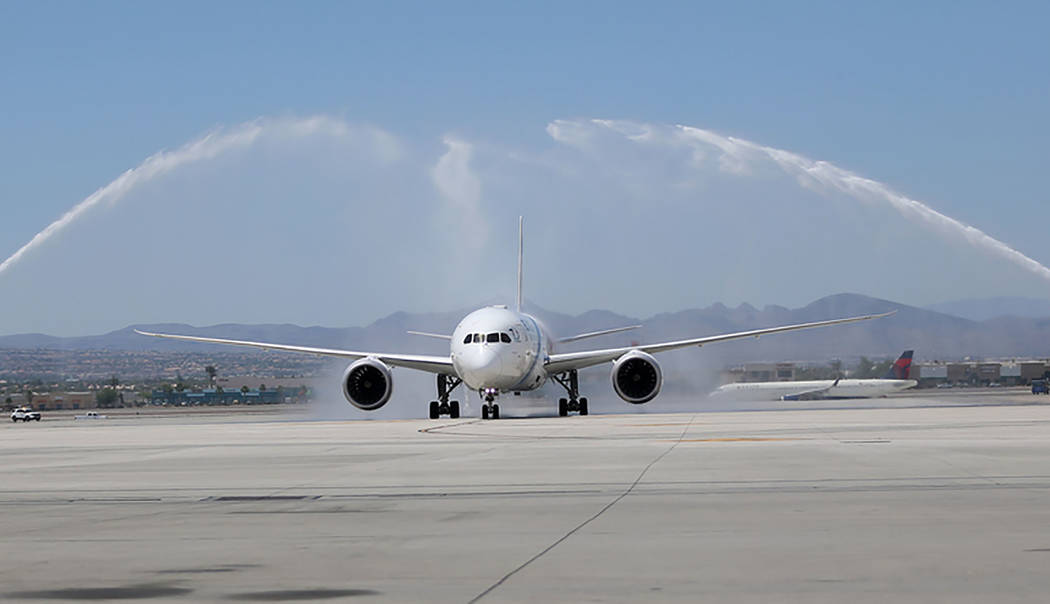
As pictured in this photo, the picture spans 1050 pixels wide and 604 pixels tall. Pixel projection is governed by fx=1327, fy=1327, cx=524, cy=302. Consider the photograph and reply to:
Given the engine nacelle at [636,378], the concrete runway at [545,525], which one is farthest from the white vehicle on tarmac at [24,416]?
the concrete runway at [545,525]

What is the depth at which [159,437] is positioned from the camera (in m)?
33.9

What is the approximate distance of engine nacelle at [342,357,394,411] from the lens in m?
51.9

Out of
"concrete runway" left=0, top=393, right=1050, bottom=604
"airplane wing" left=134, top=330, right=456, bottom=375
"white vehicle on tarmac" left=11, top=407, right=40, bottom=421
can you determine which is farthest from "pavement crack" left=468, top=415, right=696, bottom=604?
"white vehicle on tarmac" left=11, top=407, right=40, bottom=421

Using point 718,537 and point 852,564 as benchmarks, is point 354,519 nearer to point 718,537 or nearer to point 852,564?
point 718,537

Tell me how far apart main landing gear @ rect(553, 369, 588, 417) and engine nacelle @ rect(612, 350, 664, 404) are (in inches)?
123

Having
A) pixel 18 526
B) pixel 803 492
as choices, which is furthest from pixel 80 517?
pixel 803 492

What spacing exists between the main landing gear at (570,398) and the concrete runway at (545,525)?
29.7 meters

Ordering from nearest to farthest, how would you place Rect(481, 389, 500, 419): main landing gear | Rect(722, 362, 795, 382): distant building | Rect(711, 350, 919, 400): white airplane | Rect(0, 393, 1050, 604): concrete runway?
Rect(0, 393, 1050, 604): concrete runway, Rect(481, 389, 500, 419): main landing gear, Rect(722, 362, 795, 382): distant building, Rect(711, 350, 919, 400): white airplane

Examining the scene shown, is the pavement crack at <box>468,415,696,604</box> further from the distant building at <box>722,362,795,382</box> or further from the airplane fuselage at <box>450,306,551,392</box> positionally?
the distant building at <box>722,362,795,382</box>

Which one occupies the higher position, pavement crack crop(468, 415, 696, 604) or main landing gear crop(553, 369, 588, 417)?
main landing gear crop(553, 369, 588, 417)

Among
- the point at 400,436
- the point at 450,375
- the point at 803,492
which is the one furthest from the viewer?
the point at 450,375

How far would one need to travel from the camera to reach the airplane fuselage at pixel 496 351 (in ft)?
161

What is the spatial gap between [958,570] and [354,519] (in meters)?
6.09

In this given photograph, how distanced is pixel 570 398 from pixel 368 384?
8.98 m
